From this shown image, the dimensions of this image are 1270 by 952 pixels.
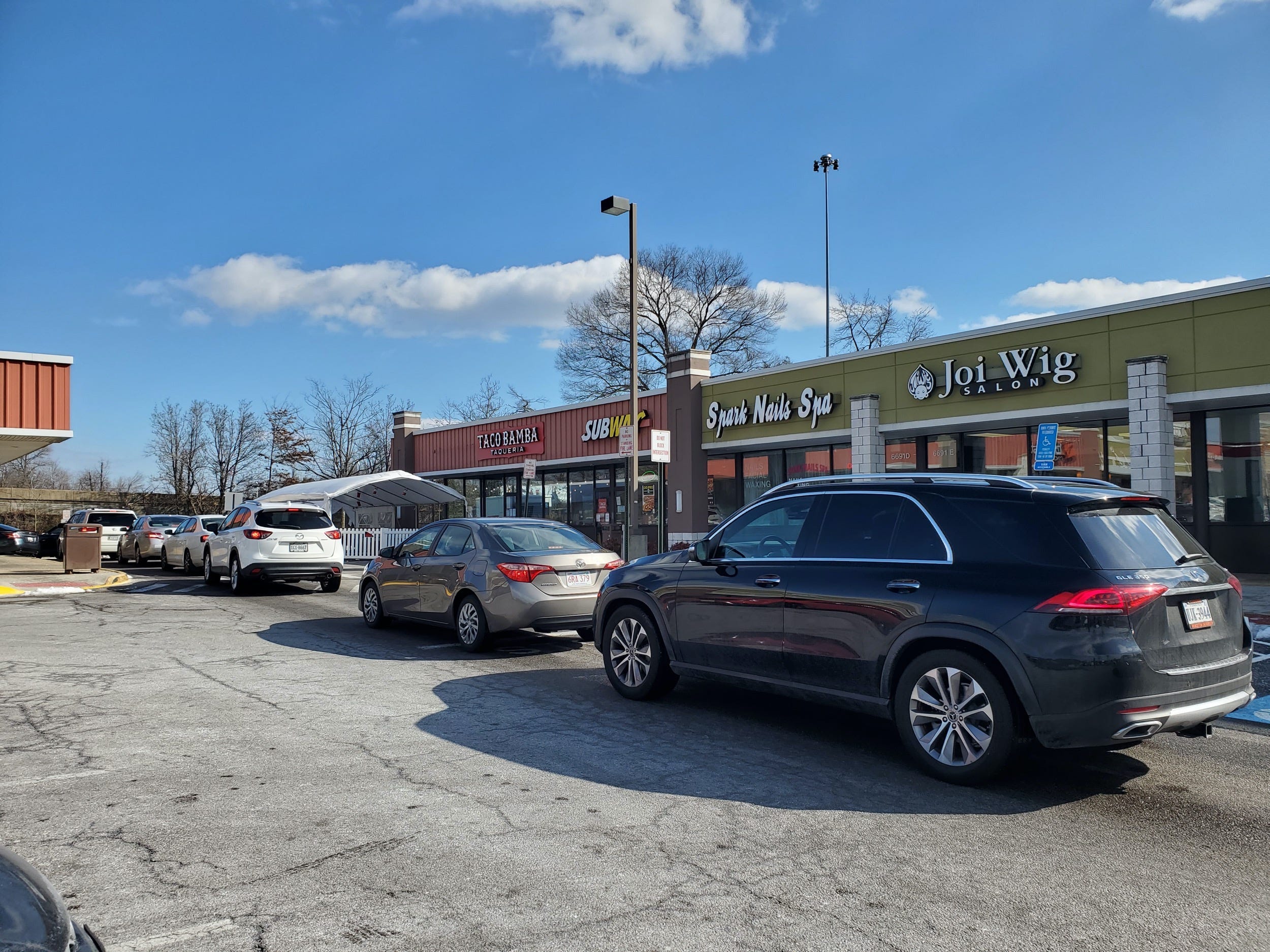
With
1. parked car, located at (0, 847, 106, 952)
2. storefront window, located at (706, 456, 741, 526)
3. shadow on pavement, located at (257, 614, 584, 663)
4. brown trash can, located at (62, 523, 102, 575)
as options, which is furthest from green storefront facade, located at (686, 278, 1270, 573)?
parked car, located at (0, 847, 106, 952)

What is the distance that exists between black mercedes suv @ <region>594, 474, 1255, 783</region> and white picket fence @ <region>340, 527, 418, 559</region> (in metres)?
22.5

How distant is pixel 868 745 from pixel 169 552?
21.9 m

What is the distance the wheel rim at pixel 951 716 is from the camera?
5.28 metres

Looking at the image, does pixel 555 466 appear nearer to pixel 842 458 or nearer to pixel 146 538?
pixel 842 458

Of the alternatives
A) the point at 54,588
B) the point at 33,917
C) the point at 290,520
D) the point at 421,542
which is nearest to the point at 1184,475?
the point at 421,542

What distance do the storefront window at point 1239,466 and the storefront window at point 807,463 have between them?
8.08 m

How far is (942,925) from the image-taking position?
11.6 ft

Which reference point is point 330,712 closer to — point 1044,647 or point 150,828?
point 150,828

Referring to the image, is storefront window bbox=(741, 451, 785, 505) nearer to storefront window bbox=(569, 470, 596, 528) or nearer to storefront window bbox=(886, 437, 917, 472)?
storefront window bbox=(886, 437, 917, 472)

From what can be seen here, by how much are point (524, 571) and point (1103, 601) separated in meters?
6.12

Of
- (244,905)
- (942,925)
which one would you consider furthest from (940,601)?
(244,905)

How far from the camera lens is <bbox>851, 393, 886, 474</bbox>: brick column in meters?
21.1

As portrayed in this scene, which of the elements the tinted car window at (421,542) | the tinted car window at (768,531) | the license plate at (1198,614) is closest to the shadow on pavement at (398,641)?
the tinted car window at (421,542)

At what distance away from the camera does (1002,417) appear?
739 inches
